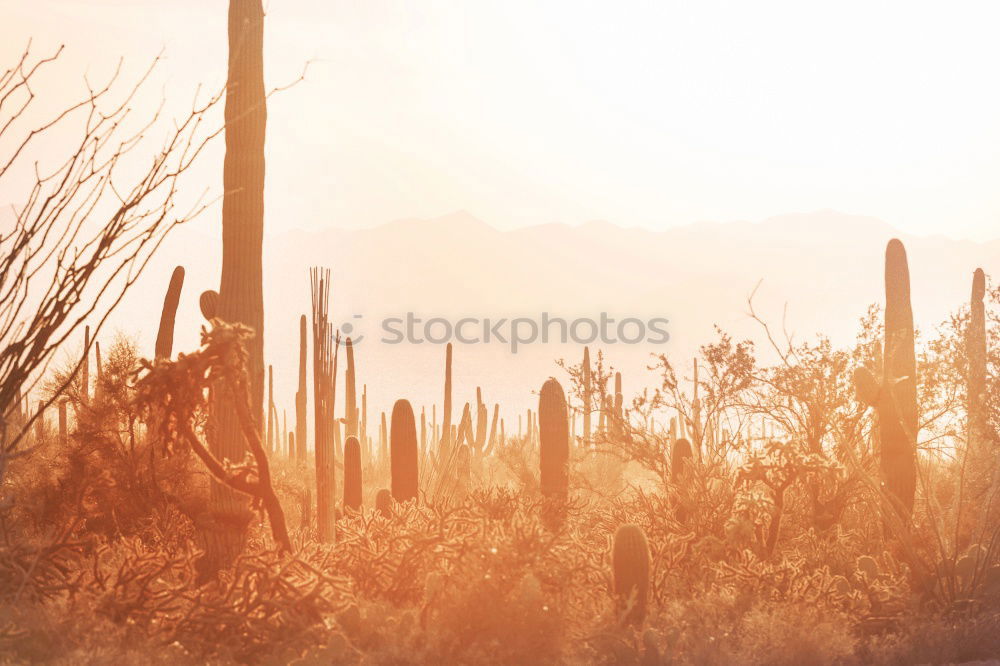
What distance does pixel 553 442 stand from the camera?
674 inches

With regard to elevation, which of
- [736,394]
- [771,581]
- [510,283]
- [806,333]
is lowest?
[771,581]

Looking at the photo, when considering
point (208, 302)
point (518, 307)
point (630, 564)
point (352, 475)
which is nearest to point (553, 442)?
point (352, 475)

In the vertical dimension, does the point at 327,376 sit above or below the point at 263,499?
above

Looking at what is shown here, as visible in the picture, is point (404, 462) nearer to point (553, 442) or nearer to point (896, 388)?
point (553, 442)

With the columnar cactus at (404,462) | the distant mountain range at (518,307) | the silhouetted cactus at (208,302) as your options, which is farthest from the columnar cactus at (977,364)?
the distant mountain range at (518,307)

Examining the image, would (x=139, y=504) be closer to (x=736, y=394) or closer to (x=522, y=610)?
(x=522, y=610)

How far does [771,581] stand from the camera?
972 cm

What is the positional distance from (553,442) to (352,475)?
4637mm

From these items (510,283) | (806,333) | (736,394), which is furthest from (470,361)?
(736,394)

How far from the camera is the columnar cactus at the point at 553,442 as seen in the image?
17.0 m

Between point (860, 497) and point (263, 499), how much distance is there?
8.95 meters

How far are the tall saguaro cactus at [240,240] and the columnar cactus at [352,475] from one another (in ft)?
35.1

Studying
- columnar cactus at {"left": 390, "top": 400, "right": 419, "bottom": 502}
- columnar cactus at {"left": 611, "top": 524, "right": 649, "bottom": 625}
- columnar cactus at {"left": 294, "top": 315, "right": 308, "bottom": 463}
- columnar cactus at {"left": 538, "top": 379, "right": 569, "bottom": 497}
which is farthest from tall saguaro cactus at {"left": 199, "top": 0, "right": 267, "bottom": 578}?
columnar cactus at {"left": 294, "top": 315, "right": 308, "bottom": 463}

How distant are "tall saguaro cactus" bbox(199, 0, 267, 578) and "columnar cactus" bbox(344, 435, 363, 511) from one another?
10685 mm
